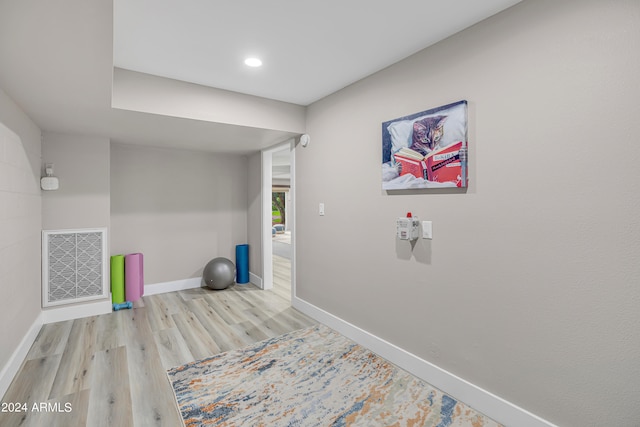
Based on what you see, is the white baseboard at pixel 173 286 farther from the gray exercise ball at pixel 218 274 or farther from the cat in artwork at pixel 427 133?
the cat in artwork at pixel 427 133

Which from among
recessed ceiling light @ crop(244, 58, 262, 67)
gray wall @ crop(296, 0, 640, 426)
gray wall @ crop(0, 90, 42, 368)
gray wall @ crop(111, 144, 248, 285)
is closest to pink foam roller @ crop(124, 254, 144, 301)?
gray wall @ crop(111, 144, 248, 285)

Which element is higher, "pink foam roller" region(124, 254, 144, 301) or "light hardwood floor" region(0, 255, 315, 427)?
"pink foam roller" region(124, 254, 144, 301)

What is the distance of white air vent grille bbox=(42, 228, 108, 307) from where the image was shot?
3.31 meters

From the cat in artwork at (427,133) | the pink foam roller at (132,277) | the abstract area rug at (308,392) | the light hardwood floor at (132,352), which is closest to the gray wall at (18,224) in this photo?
the light hardwood floor at (132,352)

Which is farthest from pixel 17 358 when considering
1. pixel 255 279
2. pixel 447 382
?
pixel 447 382

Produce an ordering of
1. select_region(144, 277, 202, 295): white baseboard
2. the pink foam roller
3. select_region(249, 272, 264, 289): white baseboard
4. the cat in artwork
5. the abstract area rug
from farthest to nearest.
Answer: select_region(249, 272, 264, 289): white baseboard
select_region(144, 277, 202, 295): white baseboard
the pink foam roller
the cat in artwork
the abstract area rug

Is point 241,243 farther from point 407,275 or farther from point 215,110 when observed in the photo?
point 407,275

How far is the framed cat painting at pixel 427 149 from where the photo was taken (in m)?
2.00

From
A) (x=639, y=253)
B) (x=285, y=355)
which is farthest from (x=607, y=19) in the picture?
(x=285, y=355)

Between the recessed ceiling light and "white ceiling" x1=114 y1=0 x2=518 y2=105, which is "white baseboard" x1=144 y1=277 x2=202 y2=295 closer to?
"white ceiling" x1=114 y1=0 x2=518 y2=105

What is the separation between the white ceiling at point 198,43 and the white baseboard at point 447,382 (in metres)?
2.27

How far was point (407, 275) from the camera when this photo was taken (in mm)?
2391

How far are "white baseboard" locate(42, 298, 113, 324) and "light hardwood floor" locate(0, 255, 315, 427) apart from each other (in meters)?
0.09

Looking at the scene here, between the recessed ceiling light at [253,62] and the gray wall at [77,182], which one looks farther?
the gray wall at [77,182]
